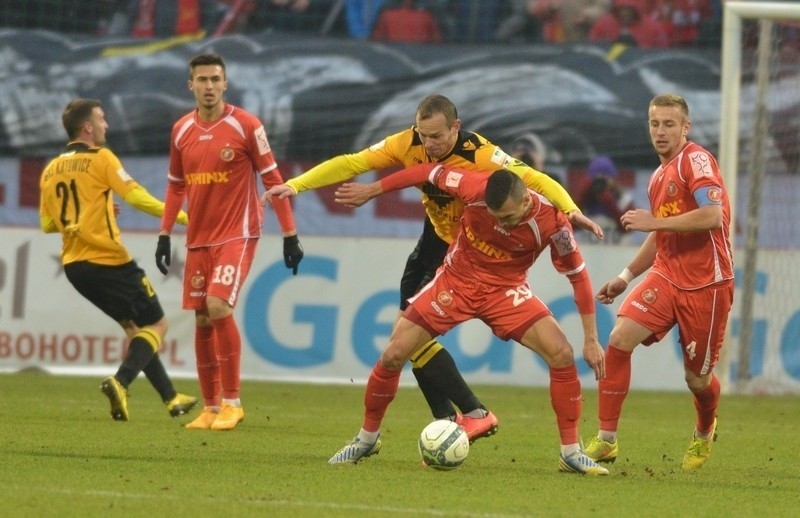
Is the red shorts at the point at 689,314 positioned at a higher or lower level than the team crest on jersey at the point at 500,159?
lower

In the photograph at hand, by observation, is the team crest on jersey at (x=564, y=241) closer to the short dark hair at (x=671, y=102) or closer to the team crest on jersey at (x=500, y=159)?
the team crest on jersey at (x=500, y=159)

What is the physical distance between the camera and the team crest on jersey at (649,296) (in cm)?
818

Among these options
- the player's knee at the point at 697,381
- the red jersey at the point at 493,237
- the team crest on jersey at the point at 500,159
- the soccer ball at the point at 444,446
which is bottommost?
the soccer ball at the point at 444,446

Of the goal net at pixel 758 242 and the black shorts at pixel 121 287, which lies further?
the goal net at pixel 758 242

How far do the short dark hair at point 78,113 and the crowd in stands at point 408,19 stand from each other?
8.01m

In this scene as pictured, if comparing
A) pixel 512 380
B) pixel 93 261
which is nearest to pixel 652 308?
pixel 93 261

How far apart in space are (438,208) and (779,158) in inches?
333

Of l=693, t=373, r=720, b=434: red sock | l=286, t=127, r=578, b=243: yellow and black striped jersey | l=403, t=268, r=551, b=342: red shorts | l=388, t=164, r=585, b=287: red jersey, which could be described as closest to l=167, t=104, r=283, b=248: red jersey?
l=286, t=127, r=578, b=243: yellow and black striped jersey

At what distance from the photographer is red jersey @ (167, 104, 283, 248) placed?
9711mm

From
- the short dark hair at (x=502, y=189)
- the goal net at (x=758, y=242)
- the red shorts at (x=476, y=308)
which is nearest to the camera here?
the short dark hair at (x=502, y=189)

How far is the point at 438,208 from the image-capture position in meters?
8.38

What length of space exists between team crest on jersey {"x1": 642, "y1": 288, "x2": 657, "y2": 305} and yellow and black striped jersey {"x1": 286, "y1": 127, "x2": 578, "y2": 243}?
924mm

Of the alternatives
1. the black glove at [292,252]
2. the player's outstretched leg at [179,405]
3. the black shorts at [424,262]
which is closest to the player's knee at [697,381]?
the black shorts at [424,262]

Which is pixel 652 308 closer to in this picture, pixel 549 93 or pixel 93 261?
pixel 93 261
